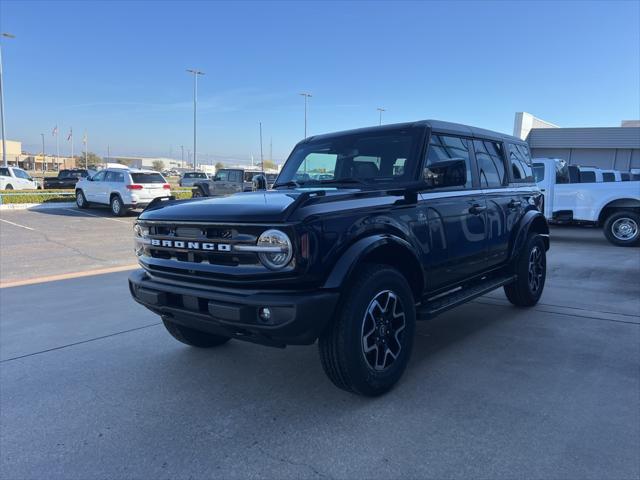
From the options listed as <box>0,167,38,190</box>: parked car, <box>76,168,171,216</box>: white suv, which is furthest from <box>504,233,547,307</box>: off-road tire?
<box>0,167,38,190</box>: parked car

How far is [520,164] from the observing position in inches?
234

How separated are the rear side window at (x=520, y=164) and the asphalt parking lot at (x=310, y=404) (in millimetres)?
1594

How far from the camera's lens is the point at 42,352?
4.25 meters

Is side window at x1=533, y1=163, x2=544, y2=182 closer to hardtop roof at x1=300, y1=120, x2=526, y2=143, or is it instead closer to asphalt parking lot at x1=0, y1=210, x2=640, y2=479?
asphalt parking lot at x1=0, y1=210, x2=640, y2=479

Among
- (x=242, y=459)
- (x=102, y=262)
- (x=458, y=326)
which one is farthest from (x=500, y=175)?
(x=102, y=262)

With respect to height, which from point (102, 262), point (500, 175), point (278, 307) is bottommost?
point (102, 262)

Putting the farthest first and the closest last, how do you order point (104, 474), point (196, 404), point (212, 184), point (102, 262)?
point (212, 184) < point (102, 262) < point (196, 404) < point (104, 474)

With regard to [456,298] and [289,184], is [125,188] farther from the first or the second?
[456,298]

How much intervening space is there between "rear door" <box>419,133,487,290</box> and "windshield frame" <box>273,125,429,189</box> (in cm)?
11

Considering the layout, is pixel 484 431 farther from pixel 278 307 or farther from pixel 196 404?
pixel 196 404

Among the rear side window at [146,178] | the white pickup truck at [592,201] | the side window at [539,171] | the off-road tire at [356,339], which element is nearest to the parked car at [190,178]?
the rear side window at [146,178]

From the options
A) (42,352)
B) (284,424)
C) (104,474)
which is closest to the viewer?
(104,474)

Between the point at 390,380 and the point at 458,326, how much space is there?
1887mm

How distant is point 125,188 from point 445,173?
601 inches
